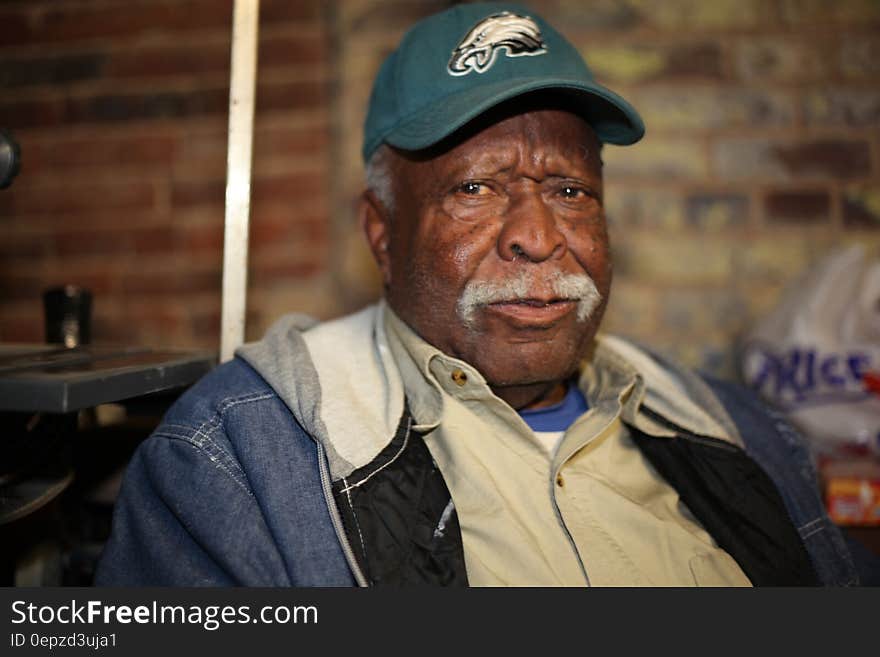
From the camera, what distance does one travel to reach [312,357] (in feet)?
3.50

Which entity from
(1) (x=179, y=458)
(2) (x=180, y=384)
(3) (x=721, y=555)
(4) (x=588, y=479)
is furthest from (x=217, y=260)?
(3) (x=721, y=555)

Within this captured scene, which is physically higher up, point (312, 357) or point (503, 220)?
point (503, 220)

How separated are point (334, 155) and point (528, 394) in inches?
42.2

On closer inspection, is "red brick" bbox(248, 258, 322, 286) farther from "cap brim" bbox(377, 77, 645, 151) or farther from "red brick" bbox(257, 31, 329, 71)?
"cap brim" bbox(377, 77, 645, 151)

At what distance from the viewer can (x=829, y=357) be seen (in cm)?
146

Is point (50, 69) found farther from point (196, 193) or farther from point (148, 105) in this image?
point (196, 193)

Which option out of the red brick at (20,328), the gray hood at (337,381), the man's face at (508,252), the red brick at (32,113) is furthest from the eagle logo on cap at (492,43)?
the red brick at (20,328)

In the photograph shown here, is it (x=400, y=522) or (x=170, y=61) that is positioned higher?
(x=170, y=61)

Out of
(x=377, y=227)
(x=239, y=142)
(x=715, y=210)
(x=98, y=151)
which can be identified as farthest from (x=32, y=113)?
(x=715, y=210)

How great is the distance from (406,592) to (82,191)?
5.62 feet

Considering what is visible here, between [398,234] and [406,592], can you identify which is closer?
[406,592]

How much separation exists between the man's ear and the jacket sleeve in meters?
0.47

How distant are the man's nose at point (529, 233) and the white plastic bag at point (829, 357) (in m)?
0.79

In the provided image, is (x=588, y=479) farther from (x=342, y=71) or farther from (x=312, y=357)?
(x=342, y=71)
